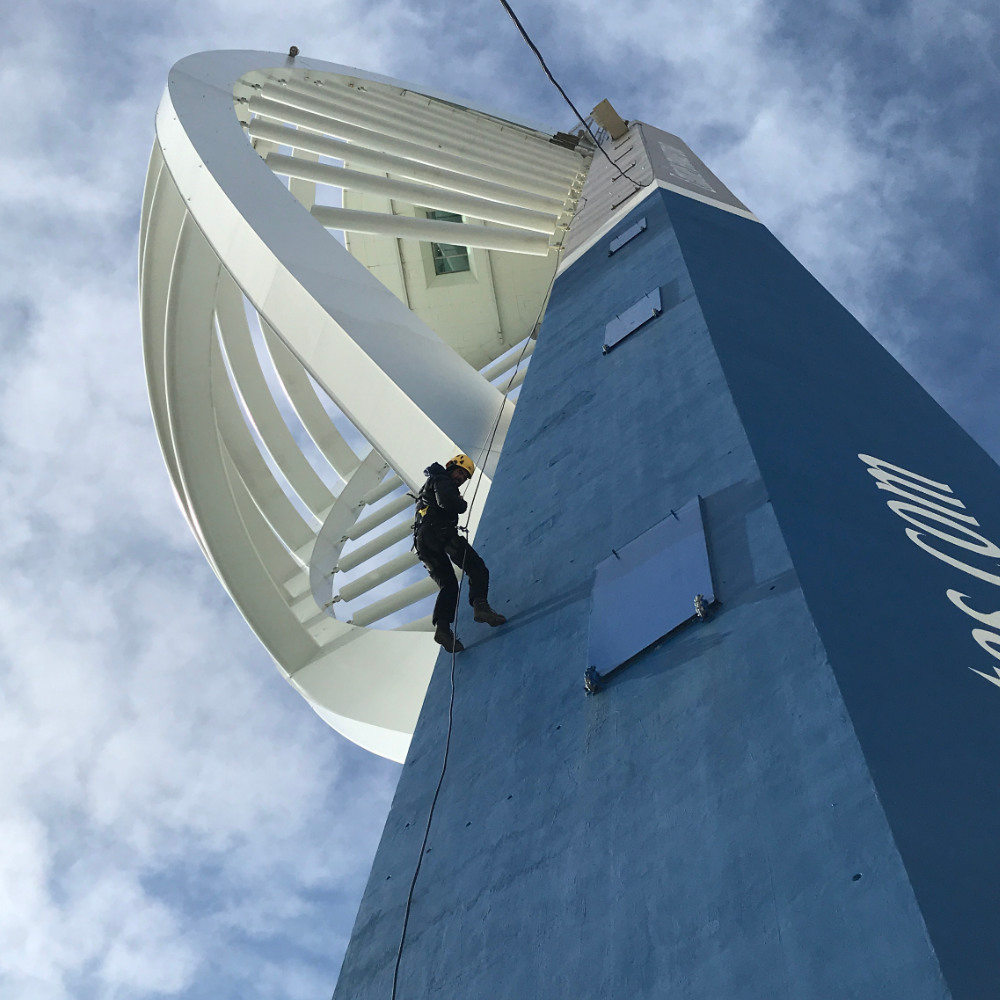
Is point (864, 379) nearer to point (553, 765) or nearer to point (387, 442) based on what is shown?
point (387, 442)

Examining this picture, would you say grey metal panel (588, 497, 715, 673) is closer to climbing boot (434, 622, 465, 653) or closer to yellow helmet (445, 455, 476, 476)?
climbing boot (434, 622, 465, 653)

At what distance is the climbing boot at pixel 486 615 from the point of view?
4.60 meters

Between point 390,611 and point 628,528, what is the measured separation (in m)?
8.15

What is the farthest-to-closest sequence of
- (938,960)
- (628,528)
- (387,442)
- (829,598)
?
(387,442)
(628,528)
(829,598)
(938,960)

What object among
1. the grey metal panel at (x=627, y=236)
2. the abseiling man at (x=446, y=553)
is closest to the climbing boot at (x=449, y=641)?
the abseiling man at (x=446, y=553)

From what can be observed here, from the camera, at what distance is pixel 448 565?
505cm

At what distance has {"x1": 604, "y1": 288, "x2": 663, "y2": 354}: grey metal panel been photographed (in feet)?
21.4

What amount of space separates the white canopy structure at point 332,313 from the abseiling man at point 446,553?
0.95m

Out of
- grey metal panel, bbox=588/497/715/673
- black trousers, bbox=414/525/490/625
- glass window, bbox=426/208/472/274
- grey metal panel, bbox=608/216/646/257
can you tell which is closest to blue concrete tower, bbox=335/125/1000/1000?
grey metal panel, bbox=588/497/715/673

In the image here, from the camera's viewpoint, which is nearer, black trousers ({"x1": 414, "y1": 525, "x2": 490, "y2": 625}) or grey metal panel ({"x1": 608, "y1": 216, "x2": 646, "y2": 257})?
black trousers ({"x1": 414, "y1": 525, "x2": 490, "y2": 625})

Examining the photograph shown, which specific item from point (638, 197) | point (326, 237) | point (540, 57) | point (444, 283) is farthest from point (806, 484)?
point (444, 283)

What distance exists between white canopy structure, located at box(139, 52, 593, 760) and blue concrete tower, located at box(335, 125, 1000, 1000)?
1.34 m

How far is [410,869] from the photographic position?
3668mm

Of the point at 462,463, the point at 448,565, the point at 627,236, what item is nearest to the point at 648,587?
the point at 448,565
